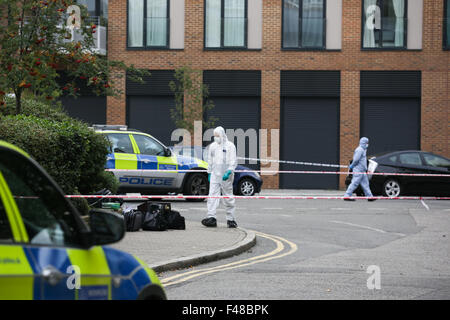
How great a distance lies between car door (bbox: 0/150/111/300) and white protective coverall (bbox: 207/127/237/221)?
10.6 m

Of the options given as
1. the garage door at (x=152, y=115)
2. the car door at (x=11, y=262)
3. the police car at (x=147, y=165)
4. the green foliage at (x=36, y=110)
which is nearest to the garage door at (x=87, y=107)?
the garage door at (x=152, y=115)

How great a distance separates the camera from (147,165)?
20094 millimetres

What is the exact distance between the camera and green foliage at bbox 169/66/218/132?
1185 inches

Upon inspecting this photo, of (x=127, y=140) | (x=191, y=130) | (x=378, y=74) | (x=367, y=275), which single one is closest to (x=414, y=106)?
(x=378, y=74)

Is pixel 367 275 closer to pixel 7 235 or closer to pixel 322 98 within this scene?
pixel 7 235

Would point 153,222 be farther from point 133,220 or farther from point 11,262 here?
point 11,262

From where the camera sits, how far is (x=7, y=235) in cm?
326

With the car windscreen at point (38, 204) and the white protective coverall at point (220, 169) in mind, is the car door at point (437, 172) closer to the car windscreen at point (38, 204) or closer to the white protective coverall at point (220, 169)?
the white protective coverall at point (220, 169)

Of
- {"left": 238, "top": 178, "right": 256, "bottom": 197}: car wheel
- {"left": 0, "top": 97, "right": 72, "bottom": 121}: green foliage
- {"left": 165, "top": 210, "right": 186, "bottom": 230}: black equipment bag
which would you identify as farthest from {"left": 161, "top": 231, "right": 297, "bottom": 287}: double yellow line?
{"left": 238, "top": 178, "right": 256, "bottom": 197}: car wheel

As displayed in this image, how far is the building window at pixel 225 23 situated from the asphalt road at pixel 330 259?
1352 centimetres

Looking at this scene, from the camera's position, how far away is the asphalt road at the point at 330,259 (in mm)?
8156

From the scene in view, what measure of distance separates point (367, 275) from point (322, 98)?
2276 cm

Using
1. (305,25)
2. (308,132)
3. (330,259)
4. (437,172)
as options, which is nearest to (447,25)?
(305,25)

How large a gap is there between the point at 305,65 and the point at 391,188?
970 centimetres
